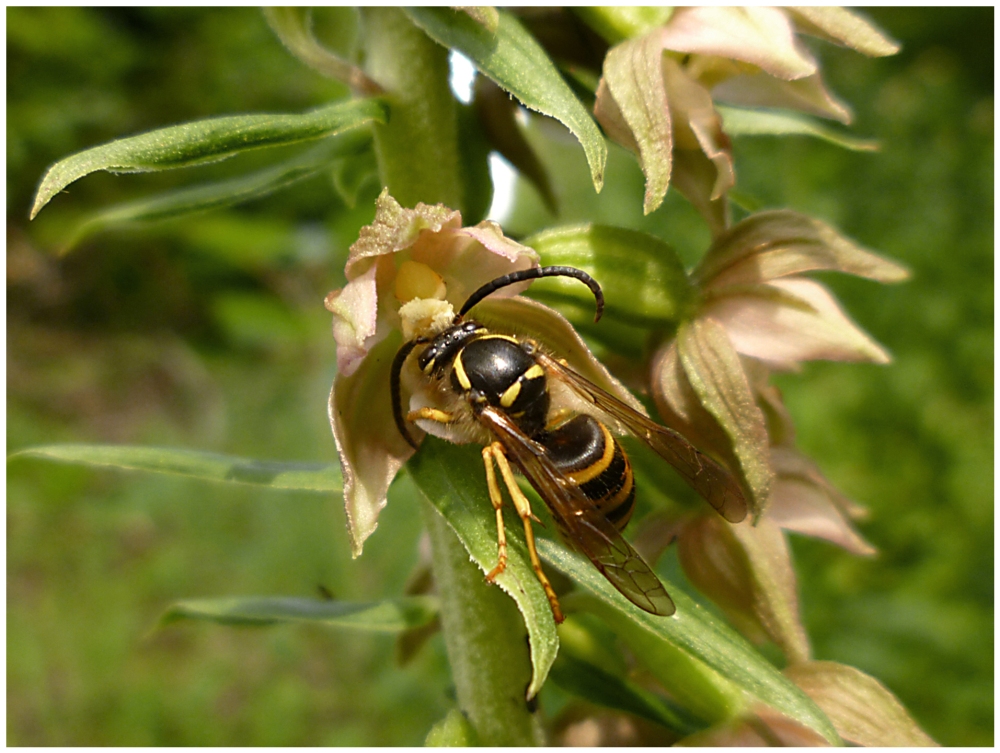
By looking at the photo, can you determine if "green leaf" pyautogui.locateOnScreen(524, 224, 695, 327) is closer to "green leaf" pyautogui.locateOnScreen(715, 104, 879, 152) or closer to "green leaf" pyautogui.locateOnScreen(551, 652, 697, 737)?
"green leaf" pyautogui.locateOnScreen(715, 104, 879, 152)

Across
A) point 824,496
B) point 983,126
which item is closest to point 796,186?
point 983,126

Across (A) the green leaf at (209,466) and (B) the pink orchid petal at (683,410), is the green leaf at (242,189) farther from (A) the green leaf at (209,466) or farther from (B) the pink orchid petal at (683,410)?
(B) the pink orchid petal at (683,410)

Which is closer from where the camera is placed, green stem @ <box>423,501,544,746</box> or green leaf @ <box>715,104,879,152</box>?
green stem @ <box>423,501,544,746</box>

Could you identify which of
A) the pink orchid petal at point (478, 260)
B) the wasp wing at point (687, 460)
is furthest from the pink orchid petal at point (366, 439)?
the wasp wing at point (687, 460)

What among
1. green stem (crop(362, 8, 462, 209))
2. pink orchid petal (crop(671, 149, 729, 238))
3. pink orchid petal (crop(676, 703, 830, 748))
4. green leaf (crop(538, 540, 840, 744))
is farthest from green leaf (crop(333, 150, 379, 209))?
pink orchid petal (crop(676, 703, 830, 748))

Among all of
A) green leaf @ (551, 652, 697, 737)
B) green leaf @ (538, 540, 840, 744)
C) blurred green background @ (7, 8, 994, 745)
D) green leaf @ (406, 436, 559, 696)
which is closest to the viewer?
green leaf @ (406, 436, 559, 696)

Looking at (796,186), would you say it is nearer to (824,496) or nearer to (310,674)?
(310,674)

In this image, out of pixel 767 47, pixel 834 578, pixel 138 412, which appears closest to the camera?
pixel 767 47

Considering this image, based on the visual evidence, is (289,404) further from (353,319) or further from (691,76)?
(353,319)
